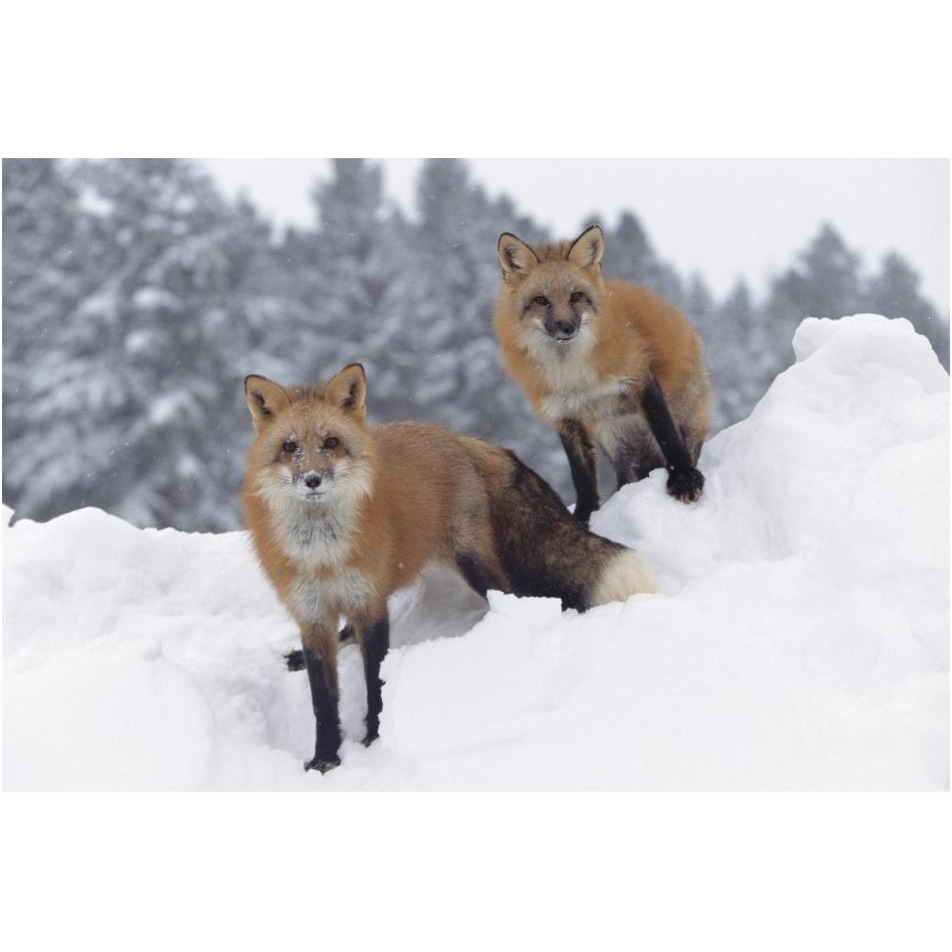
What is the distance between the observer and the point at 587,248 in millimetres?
6000

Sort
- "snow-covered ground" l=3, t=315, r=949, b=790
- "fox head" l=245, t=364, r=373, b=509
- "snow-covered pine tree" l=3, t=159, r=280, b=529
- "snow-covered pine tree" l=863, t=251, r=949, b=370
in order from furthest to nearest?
"snow-covered pine tree" l=863, t=251, r=949, b=370, "snow-covered pine tree" l=3, t=159, r=280, b=529, "fox head" l=245, t=364, r=373, b=509, "snow-covered ground" l=3, t=315, r=949, b=790

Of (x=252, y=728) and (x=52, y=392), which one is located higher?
(x=52, y=392)

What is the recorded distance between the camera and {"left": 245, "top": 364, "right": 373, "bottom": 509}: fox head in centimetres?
455

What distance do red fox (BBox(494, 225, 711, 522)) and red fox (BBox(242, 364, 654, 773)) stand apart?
926mm

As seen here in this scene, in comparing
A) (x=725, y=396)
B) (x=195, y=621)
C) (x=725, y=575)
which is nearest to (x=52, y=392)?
(x=195, y=621)

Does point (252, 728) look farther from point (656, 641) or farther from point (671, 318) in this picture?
point (671, 318)

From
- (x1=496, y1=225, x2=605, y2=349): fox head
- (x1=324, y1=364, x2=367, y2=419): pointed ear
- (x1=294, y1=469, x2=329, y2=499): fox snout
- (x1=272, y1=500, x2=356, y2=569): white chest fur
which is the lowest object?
(x1=272, y1=500, x2=356, y2=569): white chest fur

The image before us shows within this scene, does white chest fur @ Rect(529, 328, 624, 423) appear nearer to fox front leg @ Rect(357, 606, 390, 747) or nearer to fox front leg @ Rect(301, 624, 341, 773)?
fox front leg @ Rect(357, 606, 390, 747)

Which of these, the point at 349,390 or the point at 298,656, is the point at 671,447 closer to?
the point at 349,390

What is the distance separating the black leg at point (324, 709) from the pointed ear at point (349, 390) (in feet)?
4.10

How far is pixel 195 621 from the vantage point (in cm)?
625

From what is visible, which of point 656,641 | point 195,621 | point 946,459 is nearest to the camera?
point 656,641

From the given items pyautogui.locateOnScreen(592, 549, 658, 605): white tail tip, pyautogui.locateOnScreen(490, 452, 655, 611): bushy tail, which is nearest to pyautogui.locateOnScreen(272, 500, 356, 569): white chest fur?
pyautogui.locateOnScreen(490, 452, 655, 611): bushy tail

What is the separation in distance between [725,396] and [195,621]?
15804 mm
